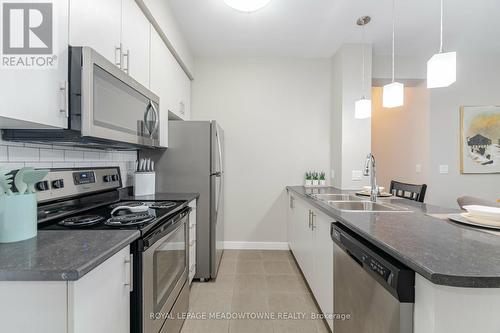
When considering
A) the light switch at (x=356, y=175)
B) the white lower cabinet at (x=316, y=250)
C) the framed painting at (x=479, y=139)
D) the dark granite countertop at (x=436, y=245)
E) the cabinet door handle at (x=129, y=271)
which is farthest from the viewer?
the framed painting at (x=479, y=139)

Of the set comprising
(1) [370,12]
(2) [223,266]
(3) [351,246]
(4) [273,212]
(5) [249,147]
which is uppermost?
(1) [370,12]

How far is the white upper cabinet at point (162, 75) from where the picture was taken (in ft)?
6.80

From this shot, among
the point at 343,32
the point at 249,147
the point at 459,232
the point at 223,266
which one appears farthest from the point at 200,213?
the point at 343,32

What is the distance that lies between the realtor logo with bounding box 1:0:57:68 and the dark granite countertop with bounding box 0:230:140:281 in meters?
0.65

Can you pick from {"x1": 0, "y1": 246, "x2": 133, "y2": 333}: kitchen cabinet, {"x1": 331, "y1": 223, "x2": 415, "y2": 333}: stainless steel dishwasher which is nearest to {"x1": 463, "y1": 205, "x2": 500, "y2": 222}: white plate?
{"x1": 331, "y1": 223, "x2": 415, "y2": 333}: stainless steel dishwasher

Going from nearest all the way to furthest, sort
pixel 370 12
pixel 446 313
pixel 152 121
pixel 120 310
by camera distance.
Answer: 1. pixel 446 313
2. pixel 120 310
3. pixel 152 121
4. pixel 370 12

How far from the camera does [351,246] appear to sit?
3.99 ft

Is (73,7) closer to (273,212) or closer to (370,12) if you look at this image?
(370,12)

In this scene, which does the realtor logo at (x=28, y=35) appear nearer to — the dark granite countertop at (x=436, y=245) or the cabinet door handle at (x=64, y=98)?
the cabinet door handle at (x=64, y=98)

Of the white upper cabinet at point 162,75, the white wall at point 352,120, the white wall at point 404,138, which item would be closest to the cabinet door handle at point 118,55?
the white upper cabinet at point 162,75

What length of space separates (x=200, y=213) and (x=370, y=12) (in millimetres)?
2566

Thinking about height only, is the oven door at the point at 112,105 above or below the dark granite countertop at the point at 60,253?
above

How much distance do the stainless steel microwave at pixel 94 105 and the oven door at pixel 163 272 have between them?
585 millimetres

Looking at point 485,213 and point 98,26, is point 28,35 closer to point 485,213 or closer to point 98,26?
point 98,26
